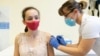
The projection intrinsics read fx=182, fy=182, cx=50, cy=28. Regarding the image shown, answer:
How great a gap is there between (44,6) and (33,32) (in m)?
0.93

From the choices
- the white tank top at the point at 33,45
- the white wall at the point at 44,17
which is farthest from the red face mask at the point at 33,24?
the white wall at the point at 44,17

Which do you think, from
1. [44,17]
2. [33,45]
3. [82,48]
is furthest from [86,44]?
[44,17]

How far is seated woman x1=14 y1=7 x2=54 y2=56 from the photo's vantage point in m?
1.59

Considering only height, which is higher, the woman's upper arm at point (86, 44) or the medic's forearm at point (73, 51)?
the woman's upper arm at point (86, 44)

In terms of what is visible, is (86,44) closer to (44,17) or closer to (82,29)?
(82,29)

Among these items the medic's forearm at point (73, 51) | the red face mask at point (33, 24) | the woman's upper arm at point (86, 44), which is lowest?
the medic's forearm at point (73, 51)

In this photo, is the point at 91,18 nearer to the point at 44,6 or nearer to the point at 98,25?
the point at 98,25

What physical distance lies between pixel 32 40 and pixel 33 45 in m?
0.05

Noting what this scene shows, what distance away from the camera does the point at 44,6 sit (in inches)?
100

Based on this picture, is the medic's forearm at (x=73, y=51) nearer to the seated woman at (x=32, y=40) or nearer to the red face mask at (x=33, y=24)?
the seated woman at (x=32, y=40)

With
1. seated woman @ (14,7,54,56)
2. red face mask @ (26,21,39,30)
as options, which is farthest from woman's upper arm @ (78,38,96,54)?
red face mask @ (26,21,39,30)

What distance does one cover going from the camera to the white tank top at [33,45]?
63.0 inches

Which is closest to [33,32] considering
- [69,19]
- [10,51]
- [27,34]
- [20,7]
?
[27,34]

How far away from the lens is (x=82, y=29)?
1579mm
